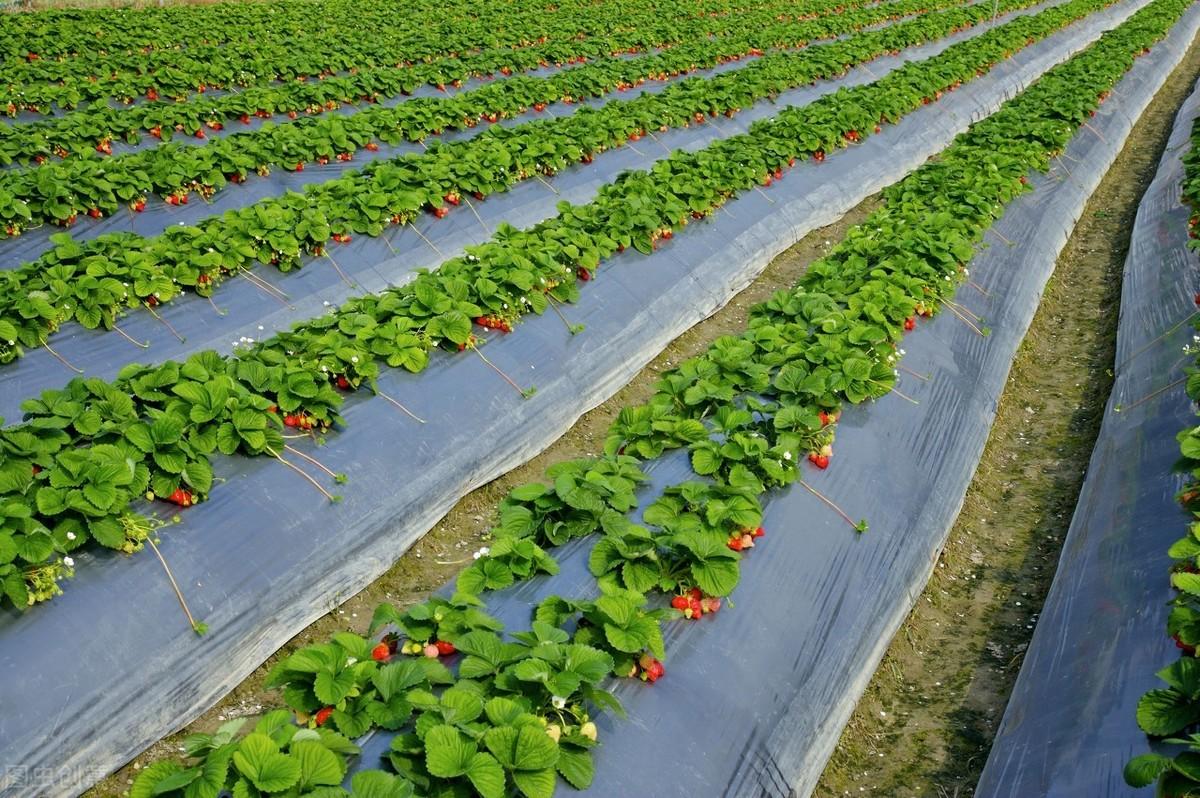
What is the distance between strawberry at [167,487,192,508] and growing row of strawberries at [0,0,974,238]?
483 cm

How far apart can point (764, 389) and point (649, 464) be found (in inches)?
45.0

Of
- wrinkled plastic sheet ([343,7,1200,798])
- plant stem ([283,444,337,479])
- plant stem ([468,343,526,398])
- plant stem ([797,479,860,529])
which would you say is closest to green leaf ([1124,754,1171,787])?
wrinkled plastic sheet ([343,7,1200,798])

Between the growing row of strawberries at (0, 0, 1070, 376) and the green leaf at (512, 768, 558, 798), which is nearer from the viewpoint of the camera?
the green leaf at (512, 768, 558, 798)

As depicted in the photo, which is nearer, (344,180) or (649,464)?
(649,464)

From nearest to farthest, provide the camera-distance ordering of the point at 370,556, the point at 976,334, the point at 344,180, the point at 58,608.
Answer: the point at 58,608
the point at 370,556
the point at 976,334
the point at 344,180

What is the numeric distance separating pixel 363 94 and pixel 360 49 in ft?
12.2

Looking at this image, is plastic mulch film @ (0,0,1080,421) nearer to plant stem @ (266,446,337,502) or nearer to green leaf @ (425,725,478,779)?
plant stem @ (266,446,337,502)

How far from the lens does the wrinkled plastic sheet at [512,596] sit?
3.95 meters

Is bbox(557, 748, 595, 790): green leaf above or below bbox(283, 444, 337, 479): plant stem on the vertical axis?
above

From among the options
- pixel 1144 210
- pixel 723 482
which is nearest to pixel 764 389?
pixel 723 482

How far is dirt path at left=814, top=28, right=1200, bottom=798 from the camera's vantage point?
4.54 meters

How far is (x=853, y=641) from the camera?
4715mm

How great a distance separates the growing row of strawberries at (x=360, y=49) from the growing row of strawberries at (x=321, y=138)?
229cm

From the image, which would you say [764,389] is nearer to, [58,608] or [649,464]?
[649,464]
